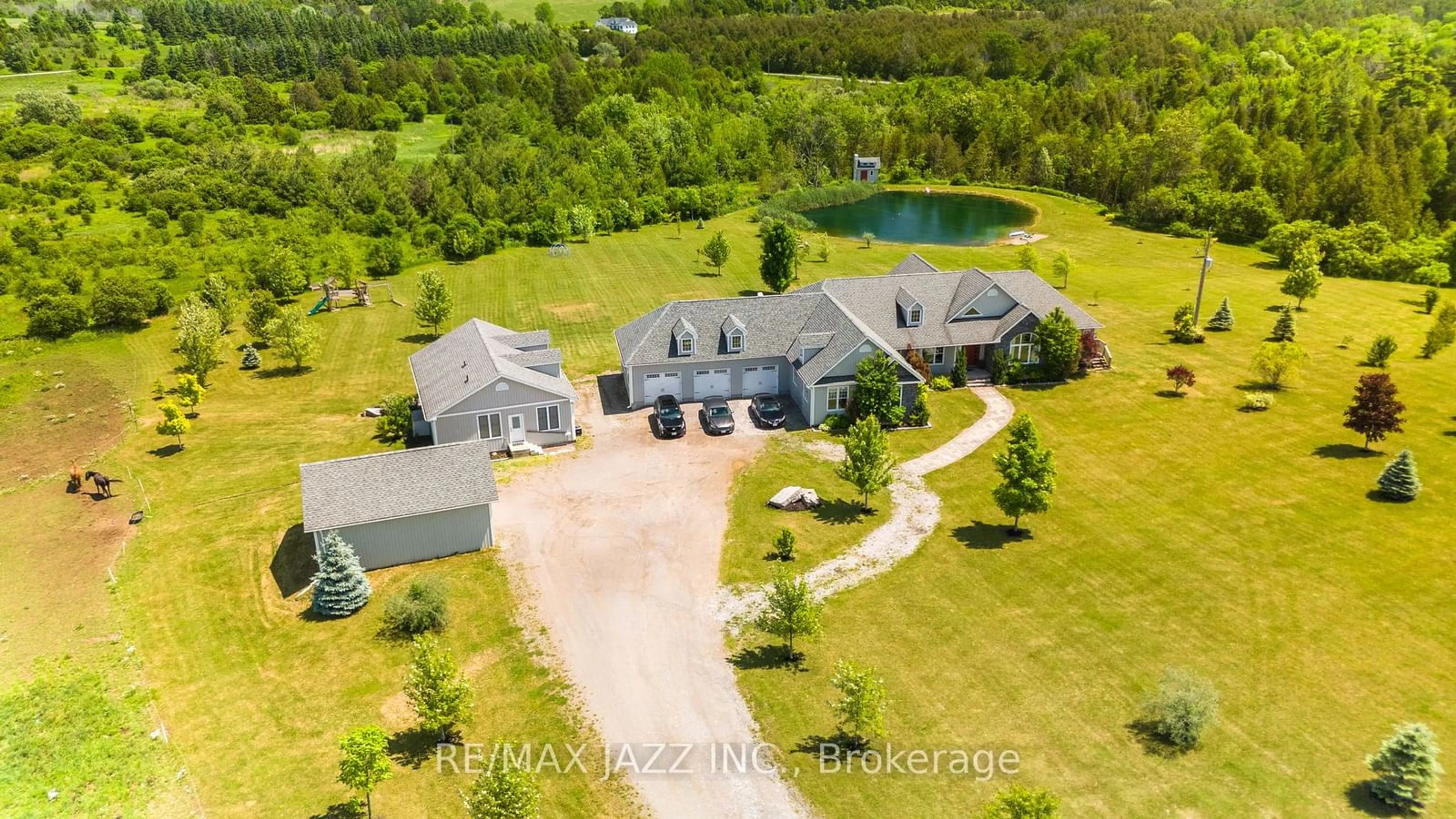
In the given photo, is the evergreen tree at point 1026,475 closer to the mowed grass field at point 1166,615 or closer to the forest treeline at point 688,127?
the mowed grass field at point 1166,615

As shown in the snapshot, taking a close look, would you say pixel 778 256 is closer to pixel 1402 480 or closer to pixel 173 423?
pixel 1402 480

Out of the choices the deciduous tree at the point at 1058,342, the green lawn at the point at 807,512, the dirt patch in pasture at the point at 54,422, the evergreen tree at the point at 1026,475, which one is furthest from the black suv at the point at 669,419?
the dirt patch in pasture at the point at 54,422

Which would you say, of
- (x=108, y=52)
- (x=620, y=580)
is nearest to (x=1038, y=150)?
(x=620, y=580)

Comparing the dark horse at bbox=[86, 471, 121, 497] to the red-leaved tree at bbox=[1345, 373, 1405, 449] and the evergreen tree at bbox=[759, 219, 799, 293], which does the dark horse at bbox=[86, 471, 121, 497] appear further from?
the red-leaved tree at bbox=[1345, 373, 1405, 449]

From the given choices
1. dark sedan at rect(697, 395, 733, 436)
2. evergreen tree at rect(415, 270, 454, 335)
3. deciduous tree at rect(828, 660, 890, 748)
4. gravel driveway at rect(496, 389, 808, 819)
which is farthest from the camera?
evergreen tree at rect(415, 270, 454, 335)

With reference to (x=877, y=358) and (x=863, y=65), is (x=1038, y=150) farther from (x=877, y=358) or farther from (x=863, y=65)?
(x=877, y=358)

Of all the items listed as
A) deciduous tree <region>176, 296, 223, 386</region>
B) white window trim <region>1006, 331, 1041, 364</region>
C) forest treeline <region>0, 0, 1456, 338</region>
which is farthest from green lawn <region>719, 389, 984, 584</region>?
forest treeline <region>0, 0, 1456, 338</region>

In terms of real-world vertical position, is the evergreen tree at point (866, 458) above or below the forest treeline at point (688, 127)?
below
